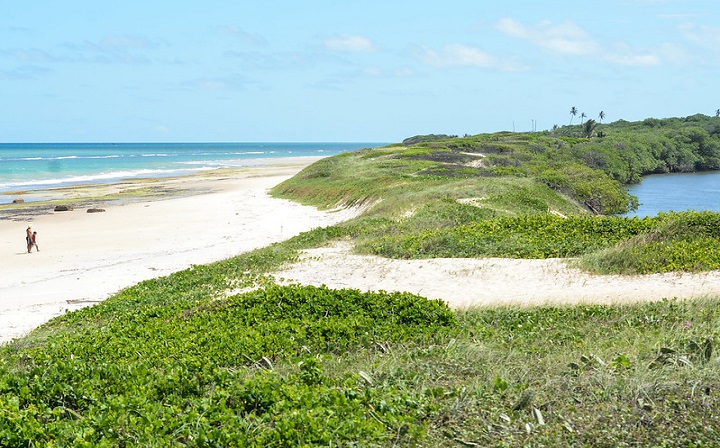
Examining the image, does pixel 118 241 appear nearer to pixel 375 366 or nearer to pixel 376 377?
pixel 375 366

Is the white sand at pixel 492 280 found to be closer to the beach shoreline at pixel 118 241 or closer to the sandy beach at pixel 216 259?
the sandy beach at pixel 216 259

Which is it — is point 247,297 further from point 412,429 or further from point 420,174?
point 420,174

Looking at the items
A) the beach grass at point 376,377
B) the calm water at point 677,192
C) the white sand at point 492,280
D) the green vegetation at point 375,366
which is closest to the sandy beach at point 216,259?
the white sand at point 492,280

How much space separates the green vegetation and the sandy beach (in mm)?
1014

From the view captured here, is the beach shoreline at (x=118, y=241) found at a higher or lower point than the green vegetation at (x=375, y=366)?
lower

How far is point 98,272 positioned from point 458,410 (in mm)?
17545

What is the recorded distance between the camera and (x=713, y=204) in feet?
143

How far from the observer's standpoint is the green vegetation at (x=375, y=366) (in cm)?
597

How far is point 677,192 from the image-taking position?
170 feet

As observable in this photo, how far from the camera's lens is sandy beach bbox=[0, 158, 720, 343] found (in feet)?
43.5

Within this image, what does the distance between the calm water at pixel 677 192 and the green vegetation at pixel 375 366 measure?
25.4m

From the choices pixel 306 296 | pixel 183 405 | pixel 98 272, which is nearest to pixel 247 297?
pixel 306 296

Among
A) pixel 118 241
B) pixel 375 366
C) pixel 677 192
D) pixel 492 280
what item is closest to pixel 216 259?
pixel 118 241

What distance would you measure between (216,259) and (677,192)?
40185 millimetres
